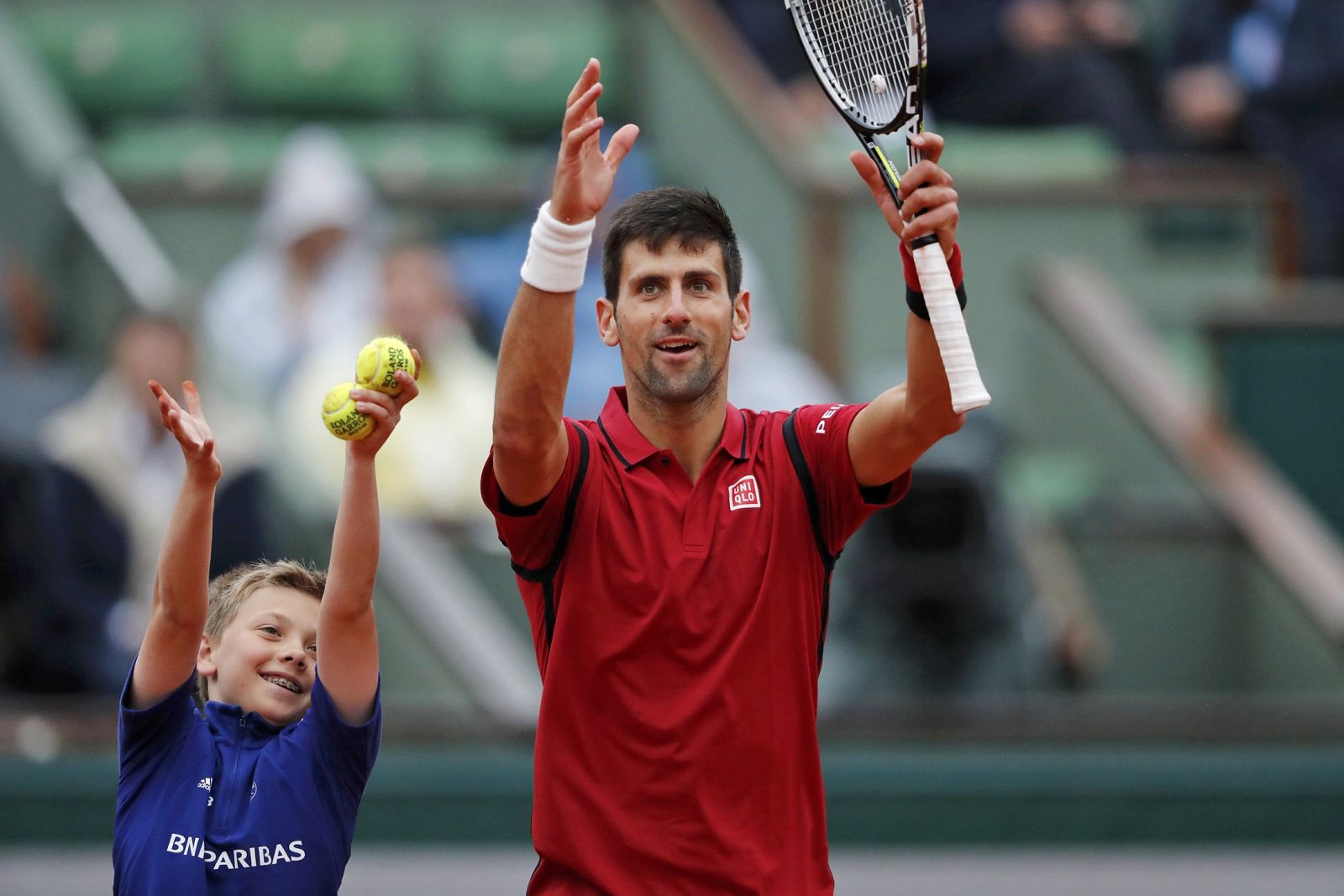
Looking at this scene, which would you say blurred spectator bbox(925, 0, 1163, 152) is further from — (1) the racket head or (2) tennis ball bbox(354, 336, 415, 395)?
(2) tennis ball bbox(354, 336, 415, 395)

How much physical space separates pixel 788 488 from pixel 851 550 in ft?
13.1

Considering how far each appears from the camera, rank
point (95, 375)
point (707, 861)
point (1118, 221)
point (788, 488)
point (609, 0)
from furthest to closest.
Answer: point (609, 0) < point (1118, 221) < point (95, 375) < point (788, 488) < point (707, 861)

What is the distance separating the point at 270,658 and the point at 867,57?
1.44m

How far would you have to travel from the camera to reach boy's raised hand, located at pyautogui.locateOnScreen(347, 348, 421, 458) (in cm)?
302

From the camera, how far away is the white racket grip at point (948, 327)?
117 inches

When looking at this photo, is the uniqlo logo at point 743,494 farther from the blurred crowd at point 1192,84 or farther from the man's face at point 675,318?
the blurred crowd at point 1192,84

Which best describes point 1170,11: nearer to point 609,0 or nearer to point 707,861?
point 609,0

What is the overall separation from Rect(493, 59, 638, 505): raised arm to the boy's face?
0.53m

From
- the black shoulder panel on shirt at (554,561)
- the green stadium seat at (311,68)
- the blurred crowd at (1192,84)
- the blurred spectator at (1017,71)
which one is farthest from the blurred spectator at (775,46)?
the black shoulder panel on shirt at (554,561)

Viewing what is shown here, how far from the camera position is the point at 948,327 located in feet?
9.95

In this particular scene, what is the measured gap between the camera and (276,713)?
128 inches

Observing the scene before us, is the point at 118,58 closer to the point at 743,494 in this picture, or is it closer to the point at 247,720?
the point at 247,720

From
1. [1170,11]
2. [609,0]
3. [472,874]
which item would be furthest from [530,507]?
[1170,11]

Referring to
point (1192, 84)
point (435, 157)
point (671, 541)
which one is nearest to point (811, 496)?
point (671, 541)
